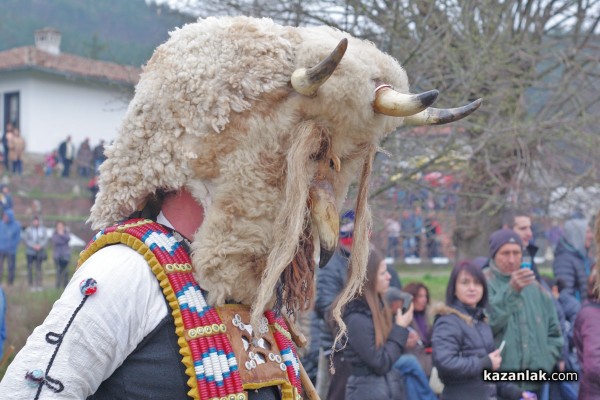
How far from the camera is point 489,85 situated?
695cm

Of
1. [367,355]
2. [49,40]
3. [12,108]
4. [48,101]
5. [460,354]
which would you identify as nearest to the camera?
[367,355]

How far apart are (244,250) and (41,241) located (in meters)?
14.0

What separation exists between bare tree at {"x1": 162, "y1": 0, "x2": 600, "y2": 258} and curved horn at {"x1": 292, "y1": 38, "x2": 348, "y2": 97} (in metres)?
3.50

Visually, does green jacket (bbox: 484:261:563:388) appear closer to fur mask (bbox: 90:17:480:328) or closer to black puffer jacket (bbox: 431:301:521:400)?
black puffer jacket (bbox: 431:301:521:400)

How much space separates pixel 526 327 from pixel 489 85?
7.74ft

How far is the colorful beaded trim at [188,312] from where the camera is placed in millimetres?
1970

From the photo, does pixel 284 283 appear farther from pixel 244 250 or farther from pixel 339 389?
pixel 339 389

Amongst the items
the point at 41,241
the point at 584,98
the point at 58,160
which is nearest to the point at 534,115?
the point at 584,98

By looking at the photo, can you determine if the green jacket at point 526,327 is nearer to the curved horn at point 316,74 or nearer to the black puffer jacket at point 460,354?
the black puffer jacket at point 460,354

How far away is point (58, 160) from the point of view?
27.7 meters

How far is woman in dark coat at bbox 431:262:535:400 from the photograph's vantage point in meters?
4.79

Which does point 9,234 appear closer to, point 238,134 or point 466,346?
point 466,346

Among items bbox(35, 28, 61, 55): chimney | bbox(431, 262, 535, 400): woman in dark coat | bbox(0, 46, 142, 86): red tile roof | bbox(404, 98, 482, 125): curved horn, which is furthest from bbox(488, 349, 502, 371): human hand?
bbox(35, 28, 61, 55): chimney

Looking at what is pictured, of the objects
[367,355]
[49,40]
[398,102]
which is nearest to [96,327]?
[398,102]
